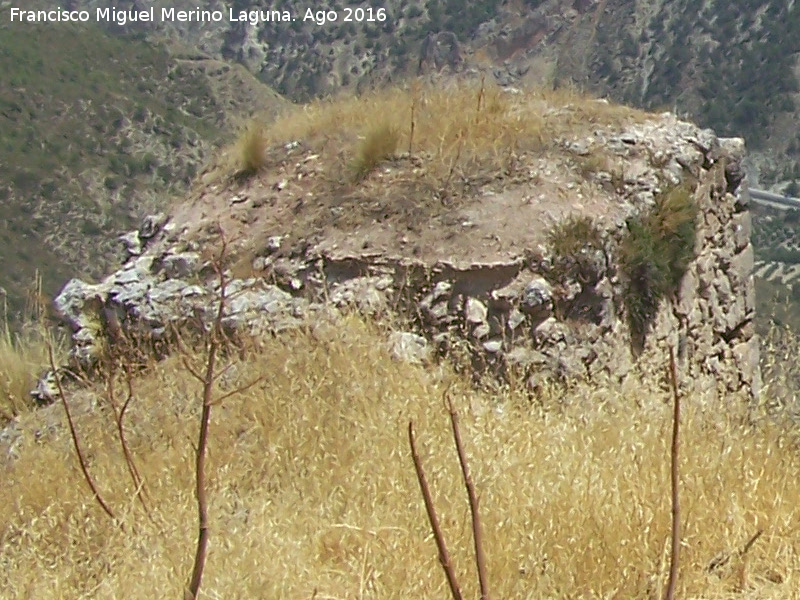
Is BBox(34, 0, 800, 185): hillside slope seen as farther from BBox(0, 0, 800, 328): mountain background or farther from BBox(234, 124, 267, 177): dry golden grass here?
BBox(234, 124, 267, 177): dry golden grass

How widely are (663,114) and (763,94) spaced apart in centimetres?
3123

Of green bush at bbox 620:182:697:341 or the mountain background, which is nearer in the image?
green bush at bbox 620:182:697:341

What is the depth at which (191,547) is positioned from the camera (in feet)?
9.23

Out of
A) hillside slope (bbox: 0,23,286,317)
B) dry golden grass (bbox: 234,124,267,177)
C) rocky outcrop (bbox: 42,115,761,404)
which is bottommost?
hillside slope (bbox: 0,23,286,317)

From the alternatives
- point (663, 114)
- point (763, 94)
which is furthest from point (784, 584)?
point (763, 94)

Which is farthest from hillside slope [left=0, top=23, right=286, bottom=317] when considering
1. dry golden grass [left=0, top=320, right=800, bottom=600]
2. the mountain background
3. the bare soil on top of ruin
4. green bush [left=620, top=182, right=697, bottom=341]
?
dry golden grass [left=0, top=320, right=800, bottom=600]

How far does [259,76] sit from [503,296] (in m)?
44.4

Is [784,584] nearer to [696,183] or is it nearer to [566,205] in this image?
[566,205]

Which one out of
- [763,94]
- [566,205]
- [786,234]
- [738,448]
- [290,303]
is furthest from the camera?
[763,94]

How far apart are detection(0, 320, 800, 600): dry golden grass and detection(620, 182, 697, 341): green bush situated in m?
1.42

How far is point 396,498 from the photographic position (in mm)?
3031

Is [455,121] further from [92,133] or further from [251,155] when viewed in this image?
[92,133]

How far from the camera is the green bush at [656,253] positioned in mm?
5641

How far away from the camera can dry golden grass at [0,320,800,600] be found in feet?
8.45
